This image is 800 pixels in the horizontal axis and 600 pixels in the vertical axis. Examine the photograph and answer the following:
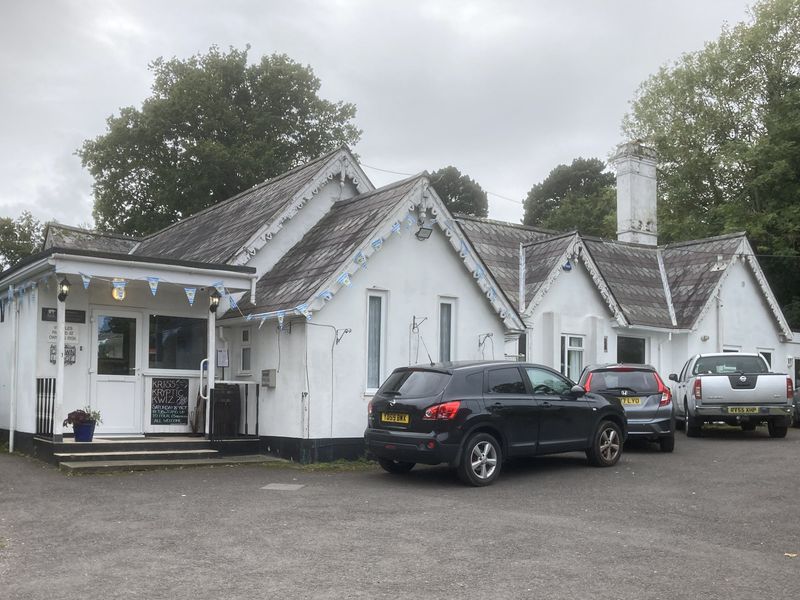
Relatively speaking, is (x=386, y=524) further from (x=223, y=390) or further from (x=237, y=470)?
(x=223, y=390)

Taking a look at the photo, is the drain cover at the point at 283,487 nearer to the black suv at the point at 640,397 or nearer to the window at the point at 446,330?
the window at the point at 446,330

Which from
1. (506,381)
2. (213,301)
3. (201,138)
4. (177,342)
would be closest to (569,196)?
(201,138)

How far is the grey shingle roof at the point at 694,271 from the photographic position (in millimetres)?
25719

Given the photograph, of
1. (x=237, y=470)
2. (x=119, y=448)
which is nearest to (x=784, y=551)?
(x=237, y=470)

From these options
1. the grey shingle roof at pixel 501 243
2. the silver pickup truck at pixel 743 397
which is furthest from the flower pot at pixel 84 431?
the silver pickup truck at pixel 743 397

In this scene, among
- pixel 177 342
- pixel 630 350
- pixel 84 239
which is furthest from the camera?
pixel 84 239

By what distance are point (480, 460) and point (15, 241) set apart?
35.3m

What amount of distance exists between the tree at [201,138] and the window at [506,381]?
2815cm

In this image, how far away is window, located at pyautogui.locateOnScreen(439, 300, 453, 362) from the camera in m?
17.1

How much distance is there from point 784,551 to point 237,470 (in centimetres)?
849

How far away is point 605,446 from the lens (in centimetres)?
1451

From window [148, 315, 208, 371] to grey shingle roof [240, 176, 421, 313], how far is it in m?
1.27

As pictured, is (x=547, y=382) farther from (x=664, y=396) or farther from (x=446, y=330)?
(x=664, y=396)

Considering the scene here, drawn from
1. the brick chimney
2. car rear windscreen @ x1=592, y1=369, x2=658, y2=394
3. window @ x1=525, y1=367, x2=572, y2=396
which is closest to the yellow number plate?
car rear windscreen @ x1=592, y1=369, x2=658, y2=394
